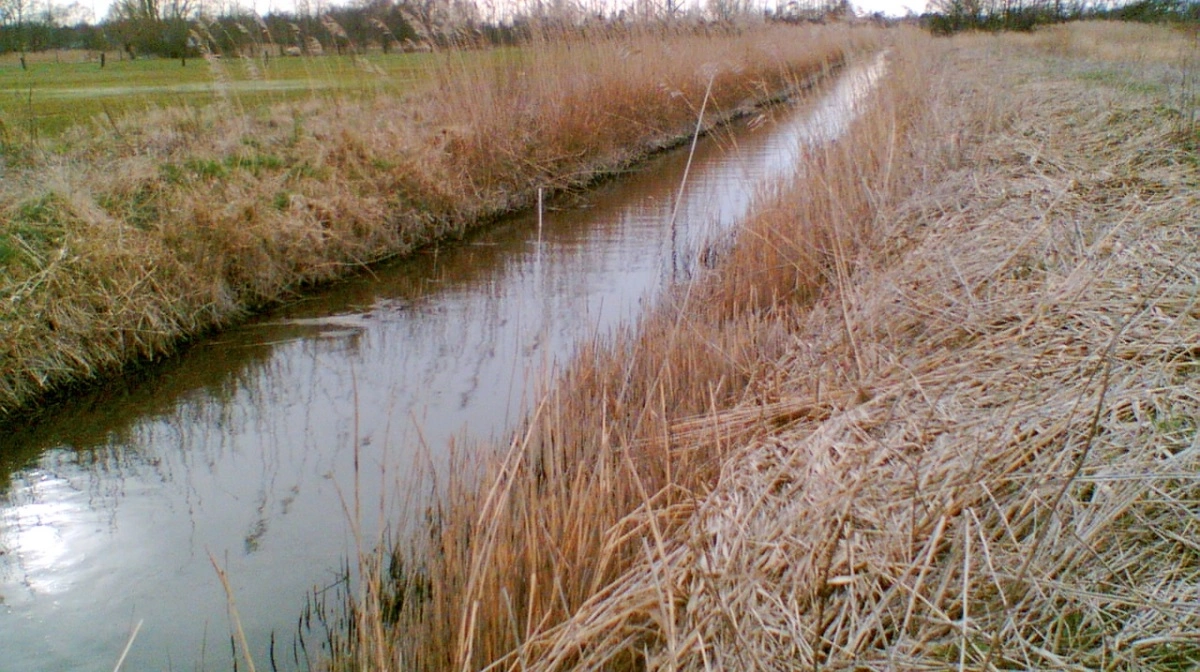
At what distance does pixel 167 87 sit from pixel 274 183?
744cm

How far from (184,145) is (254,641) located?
6.21 metres

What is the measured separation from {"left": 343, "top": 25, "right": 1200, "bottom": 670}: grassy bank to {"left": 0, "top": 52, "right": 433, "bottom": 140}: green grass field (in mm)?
5936

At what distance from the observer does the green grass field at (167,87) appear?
28.8ft

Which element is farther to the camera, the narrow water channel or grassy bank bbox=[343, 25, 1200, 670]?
the narrow water channel

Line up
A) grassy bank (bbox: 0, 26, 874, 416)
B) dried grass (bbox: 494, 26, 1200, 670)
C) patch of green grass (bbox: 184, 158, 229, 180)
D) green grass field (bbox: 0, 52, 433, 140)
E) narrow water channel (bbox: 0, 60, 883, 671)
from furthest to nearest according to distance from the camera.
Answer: green grass field (bbox: 0, 52, 433, 140), patch of green grass (bbox: 184, 158, 229, 180), grassy bank (bbox: 0, 26, 874, 416), narrow water channel (bbox: 0, 60, 883, 671), dried grass (bbox: 494, 26, 1200, 670)

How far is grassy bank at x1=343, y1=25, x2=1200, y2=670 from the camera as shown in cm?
196

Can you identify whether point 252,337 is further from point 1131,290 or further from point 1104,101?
point 1104,101

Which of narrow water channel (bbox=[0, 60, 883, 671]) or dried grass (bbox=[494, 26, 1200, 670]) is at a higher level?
dried grass (bbox=[494, 26, 1200, 670])

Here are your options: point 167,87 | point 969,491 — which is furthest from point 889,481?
point 167,87

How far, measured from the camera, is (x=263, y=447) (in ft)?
14.1

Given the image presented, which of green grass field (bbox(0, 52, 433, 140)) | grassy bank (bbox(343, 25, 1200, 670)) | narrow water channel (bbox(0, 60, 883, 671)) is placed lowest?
narrow water channel (bbox(0, 60, 883, 671))

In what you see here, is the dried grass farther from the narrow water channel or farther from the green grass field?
the green grass field

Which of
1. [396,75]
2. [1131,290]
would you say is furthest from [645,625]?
[396,75]

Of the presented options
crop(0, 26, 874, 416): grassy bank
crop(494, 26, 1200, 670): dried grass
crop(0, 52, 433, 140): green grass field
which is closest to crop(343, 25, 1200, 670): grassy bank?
crop(494, 26, 1200, 670): dried grass
